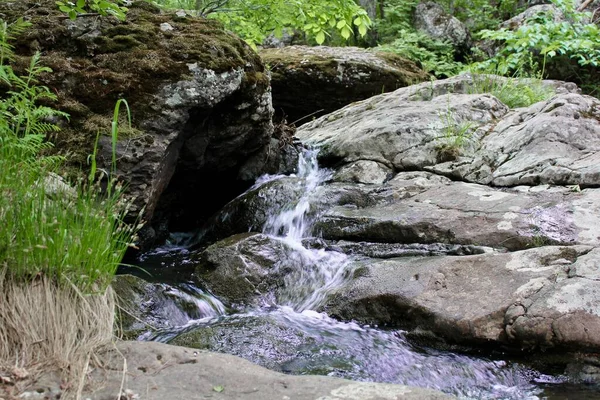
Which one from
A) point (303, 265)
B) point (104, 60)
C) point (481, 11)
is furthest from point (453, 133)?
point (481, 11)

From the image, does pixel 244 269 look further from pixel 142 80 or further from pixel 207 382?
pixel 207 382

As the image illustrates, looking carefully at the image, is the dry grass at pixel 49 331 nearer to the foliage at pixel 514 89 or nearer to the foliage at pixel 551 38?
the foliage at pixel 514 89

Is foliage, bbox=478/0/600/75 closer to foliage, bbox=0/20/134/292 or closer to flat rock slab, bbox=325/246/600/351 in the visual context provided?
flat rock slab, bbox=325/246/600/351

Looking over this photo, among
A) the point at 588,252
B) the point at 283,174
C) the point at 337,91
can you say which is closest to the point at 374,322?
the point at 588,252

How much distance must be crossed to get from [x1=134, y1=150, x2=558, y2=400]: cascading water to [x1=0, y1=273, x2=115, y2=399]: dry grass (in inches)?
60.6

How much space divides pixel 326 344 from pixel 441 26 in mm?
13120

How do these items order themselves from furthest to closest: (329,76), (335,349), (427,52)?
(427,52) → (329,76) → (335,349)

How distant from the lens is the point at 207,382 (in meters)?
2.32

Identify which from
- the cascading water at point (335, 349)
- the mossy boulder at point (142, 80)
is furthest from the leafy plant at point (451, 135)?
the mossy boulder at point (142, 80)

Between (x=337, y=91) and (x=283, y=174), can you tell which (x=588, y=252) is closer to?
(x=283, y=174)

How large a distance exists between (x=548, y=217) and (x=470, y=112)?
2.95 metres

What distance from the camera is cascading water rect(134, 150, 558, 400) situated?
3.55 m

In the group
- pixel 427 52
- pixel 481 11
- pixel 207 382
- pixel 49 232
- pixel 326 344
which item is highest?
pixel 481 11

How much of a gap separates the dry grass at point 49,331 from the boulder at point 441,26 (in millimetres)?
13947
